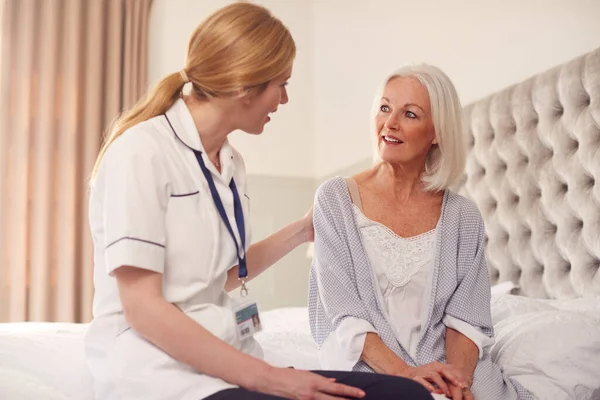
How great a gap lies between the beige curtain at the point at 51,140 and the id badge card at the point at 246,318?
9.66 feet

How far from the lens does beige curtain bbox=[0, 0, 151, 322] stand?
13.1ft

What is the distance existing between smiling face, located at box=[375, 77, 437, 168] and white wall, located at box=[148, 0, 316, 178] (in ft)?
9.46

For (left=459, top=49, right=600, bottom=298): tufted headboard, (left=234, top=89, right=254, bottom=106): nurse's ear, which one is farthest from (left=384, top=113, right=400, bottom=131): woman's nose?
(left=459, top=49, right=600, bottom=298): tufted headboard

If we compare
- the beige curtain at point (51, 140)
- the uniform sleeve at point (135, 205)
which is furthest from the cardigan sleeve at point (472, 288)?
the beige curtain at point (51, 140)

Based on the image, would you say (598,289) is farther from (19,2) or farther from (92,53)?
(19,2)

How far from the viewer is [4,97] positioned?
3.98m

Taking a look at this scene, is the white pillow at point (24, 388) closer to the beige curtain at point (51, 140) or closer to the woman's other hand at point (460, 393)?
the woman's other hand at point (460, 393)

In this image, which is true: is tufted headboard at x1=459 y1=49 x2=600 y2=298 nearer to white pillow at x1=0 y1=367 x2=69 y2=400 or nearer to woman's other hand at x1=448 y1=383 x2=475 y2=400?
woman's other hand at x1=448 y1=383 x2=475 y2=400

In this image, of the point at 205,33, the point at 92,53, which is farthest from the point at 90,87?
the point at 205,33

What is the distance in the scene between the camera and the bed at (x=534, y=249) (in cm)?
169

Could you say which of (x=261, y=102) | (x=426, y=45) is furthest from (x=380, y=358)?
(x=426, y=45)

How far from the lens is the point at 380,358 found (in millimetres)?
1586

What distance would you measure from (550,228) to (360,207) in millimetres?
1239

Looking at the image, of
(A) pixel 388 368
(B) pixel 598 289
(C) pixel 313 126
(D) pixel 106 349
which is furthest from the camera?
(C) pixel 313 126
